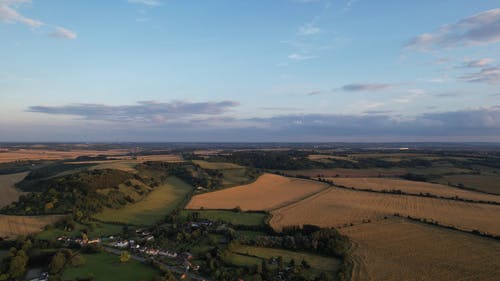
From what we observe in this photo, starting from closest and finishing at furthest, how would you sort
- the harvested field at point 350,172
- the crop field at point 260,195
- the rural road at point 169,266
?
the rural road at point 169,266 → the crop field at point 260,195 → the harvested field at point 350,172

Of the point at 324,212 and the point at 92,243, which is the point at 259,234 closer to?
the point at 324,212

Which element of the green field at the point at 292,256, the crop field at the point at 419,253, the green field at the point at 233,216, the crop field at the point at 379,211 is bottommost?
the green field at the point at 292,256

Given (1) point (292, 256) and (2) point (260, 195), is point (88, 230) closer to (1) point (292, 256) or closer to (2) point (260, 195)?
(1) point (292, 256)

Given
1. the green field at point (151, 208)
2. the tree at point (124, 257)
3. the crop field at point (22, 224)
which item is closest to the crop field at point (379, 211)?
the green field at point (151, 208)

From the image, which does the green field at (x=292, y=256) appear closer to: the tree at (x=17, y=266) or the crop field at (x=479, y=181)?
the tree at (x=17, y=266)

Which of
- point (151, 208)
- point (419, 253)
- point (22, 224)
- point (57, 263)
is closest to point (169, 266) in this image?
point (57, 263)

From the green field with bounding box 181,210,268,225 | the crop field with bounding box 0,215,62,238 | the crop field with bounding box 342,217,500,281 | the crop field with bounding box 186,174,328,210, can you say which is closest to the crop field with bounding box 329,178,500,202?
the crop field with bounding box 186,174,328,210
